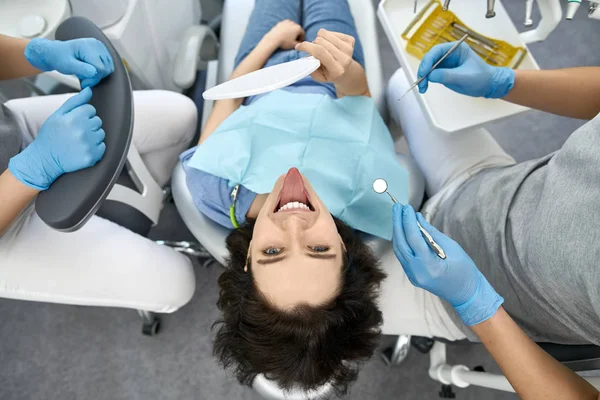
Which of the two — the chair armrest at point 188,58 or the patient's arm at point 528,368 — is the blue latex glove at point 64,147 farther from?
the patient's arm at point 528,368

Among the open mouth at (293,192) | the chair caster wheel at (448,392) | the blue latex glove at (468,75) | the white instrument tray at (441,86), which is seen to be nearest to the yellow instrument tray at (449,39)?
the white instrument tray at (441,86)

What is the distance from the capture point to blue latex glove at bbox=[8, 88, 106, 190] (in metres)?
0.70

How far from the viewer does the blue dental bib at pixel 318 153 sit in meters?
1.00

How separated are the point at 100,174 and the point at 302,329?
18.0 inches

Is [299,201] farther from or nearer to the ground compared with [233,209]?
farther from the ground

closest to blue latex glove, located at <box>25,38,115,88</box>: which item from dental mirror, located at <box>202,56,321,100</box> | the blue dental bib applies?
dental mirror, located at <box>202,56,321,100</box>

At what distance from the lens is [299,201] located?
0.89 metres

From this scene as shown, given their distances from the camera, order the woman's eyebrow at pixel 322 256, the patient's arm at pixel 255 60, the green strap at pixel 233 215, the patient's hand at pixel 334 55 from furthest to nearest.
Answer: the patient's arm at pixel 255 60 < the green strap at pixel 233 215 < the patient's hand at pixel 334 55 < the woman's eyebrow at pixel 322 256

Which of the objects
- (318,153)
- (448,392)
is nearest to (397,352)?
(448,392)

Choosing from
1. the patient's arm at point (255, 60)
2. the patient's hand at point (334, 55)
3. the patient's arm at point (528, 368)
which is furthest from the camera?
the patient's arm at point (255, 60)

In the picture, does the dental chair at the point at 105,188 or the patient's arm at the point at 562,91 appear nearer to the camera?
the dental chair at the point at 105,188

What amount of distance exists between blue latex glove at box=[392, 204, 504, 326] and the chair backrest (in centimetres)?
53

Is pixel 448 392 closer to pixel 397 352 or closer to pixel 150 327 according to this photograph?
pixel 397 352

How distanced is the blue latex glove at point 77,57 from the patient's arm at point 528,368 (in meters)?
0.86
